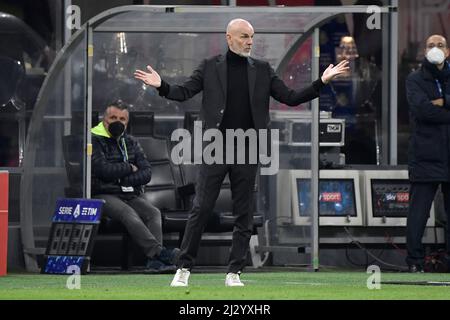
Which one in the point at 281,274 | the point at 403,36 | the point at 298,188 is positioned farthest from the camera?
the point at 403,36

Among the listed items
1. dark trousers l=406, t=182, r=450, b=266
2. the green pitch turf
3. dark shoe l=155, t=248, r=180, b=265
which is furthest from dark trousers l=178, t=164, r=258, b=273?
dark trousers l=406, t=182, r=450, b=266

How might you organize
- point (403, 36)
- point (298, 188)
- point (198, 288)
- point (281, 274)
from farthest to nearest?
point (403, 36), point (298, 188), point (281, 274), point (198, 288)

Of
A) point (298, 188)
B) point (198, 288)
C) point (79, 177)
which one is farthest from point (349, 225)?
point (198, 288)

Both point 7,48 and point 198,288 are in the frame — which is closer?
point 198,288

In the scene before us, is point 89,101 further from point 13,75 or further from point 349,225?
point 349,225

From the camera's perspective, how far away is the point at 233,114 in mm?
15383

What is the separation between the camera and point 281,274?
18406 mm

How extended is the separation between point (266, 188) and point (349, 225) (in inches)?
42.0

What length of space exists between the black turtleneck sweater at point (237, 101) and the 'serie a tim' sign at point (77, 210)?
10.9ft

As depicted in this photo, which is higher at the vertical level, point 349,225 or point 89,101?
point 89,101

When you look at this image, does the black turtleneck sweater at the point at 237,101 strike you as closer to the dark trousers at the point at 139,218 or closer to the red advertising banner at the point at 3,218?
the dark trousers at the point at 139,218

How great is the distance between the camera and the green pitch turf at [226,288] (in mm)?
14273

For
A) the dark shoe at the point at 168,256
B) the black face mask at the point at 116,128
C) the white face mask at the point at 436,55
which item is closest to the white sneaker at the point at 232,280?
the dark shoe at the point at 168,256

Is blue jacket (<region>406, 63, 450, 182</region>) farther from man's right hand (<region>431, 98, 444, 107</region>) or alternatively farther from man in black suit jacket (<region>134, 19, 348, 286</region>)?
man in black suit jacket (<region>134, 19, 348, 286</region>)
